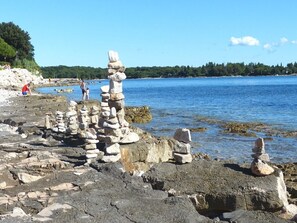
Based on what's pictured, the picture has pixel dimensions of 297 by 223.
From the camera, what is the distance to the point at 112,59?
12.0m

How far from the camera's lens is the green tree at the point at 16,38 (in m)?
107

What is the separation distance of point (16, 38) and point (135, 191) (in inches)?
4174

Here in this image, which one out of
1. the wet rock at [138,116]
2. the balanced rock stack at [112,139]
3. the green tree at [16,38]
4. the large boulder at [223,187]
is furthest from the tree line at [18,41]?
the large boulder at [223,187]

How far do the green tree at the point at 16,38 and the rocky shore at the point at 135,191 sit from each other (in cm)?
10206

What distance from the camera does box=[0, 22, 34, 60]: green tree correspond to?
107250 mm

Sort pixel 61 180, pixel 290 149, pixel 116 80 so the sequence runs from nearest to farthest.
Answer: pixel 61 180 < pixel 116 80 < pixel 290 149

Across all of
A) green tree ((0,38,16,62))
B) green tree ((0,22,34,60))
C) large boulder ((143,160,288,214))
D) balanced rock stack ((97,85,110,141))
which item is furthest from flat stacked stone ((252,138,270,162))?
green tree ((0,22,34,60))

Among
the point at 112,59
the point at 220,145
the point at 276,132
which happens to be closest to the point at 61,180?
the point at 112,59

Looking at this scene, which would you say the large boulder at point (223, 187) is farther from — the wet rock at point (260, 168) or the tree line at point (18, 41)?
the tree line at point (18, 41)

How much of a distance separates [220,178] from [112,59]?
4.90m

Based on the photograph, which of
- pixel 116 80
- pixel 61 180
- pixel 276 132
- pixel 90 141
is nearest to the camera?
pixel 61 180

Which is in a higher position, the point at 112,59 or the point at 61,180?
the point at 112,59

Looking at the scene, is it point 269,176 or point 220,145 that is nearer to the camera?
point 269,176

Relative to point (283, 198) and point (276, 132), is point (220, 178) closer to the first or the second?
point (283, 198)
